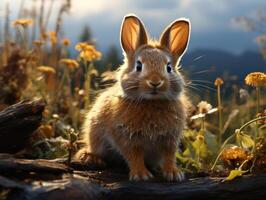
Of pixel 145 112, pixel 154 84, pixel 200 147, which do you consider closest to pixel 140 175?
pixel 145 112

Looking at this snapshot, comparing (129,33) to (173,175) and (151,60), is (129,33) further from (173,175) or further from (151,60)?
(173,175)

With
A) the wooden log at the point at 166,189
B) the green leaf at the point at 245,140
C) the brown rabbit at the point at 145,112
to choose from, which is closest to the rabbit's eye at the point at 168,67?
the brown rabbit at the point at 145,112

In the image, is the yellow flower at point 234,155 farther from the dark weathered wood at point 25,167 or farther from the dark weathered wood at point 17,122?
the dark weathered wood at point 17,122

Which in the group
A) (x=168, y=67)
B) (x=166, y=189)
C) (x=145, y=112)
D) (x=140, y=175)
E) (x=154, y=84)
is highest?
(x=168, y=67)

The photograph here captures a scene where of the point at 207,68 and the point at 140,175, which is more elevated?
the point at 207,68

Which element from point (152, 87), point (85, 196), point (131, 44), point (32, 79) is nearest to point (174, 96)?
point (152, 87)

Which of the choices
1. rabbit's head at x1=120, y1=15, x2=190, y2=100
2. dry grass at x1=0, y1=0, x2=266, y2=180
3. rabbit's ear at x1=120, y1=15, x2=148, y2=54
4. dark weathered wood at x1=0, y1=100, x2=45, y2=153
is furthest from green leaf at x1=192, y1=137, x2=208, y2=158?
dark weathered wood at x1=0, y1=100, x2=45, y2=153
